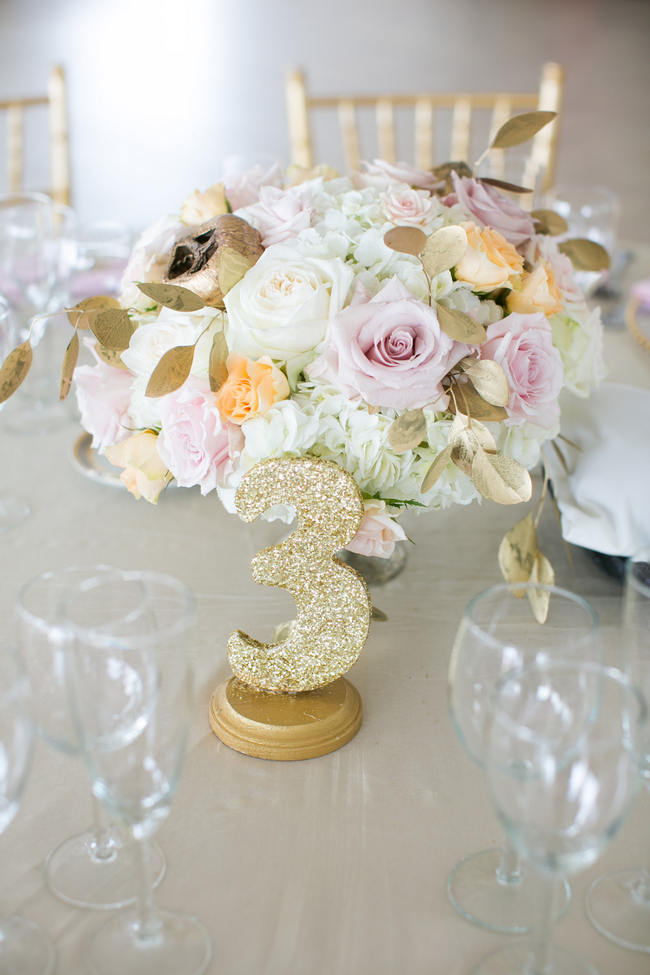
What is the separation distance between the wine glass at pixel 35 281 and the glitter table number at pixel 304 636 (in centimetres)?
69

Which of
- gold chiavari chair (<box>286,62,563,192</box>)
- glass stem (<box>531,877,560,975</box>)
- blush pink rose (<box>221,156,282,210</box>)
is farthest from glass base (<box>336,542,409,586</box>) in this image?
gold chiavari chair (<box>286,62,563,192</box>)

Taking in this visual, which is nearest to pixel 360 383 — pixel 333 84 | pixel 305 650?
pixel 305 650

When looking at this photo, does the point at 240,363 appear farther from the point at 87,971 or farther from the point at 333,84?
the point at 333,84

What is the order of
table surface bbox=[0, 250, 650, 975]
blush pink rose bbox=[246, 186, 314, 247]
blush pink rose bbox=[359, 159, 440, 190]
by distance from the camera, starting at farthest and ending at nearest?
blush pink rose bbox=[359, 159, 440, 190], blush pink rose bbox=[246, 186, 314, 247], table surface bbox=[0, 250, 650, 975]

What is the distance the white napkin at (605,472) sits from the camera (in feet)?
3.24

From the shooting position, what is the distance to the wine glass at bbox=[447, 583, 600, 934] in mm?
622

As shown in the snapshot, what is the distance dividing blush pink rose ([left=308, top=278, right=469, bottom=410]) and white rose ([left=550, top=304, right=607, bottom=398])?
19 cm

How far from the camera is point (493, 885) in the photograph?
70 cm

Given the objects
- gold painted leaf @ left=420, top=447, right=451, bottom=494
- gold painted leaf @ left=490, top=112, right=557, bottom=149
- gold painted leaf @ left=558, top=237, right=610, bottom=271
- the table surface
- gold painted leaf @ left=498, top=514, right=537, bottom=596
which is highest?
gold painted leaf @ left=490, top=112, right=557, bottom=149

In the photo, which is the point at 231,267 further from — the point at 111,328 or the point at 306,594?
the point at 306,594

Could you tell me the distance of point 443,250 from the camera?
0.81 meters

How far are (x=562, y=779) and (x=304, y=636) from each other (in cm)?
33

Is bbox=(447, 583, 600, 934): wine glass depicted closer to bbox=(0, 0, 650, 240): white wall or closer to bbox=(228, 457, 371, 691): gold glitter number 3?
bbox=(228, 457, 371, 691): gold glitter number 3

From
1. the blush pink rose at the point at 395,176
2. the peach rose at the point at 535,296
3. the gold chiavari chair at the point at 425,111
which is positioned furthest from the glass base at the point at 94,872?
the gold chiavari chair at the point at 425,111
